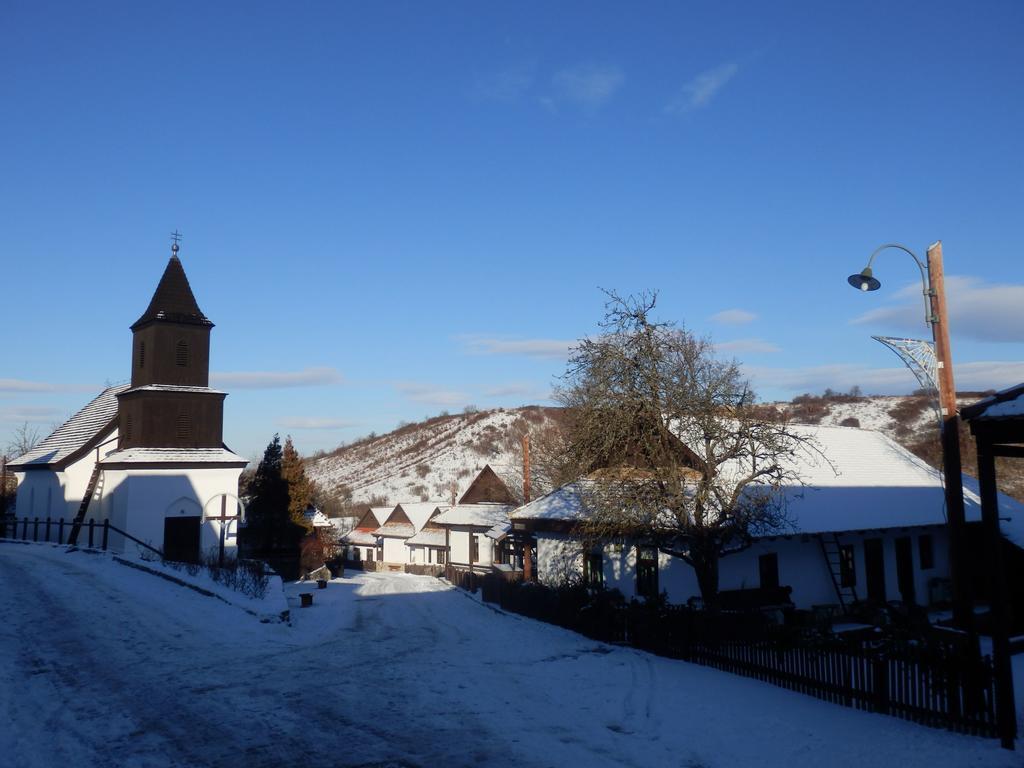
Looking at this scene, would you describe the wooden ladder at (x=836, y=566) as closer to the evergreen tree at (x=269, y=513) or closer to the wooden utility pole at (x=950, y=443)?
the wooden utility pole at (x=950, y=443)

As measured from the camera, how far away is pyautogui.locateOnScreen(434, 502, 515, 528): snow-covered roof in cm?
4725

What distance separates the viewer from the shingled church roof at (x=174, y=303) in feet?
129

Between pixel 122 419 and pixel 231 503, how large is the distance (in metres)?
8.19

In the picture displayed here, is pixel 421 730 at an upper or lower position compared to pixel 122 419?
lower

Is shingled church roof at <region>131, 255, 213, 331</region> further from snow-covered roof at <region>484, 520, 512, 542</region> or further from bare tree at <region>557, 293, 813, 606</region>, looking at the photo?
bare tree at <region>557, 293, 813, 606</region>

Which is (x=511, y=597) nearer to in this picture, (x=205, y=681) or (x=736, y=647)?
(x=736, y=647)

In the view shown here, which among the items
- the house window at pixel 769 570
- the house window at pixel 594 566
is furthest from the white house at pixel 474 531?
the house window at pixel 769 570

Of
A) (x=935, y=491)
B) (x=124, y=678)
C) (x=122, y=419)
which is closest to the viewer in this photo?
(x=124, y=678)

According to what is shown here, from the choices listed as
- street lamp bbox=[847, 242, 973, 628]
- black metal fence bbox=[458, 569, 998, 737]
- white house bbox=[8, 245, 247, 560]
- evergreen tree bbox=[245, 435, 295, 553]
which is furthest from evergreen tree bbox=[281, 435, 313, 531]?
street lamp bbox=[847, 242, 973, 628]

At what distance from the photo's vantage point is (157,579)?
25.1 metres

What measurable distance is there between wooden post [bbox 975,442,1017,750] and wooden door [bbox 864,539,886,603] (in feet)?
53.6

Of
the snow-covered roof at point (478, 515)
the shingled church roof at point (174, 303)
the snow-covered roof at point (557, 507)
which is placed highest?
the shingled church roof at point (174, 303)

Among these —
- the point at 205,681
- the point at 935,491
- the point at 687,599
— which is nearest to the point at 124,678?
the point at 205,681

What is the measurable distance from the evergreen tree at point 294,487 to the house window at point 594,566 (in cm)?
2482
